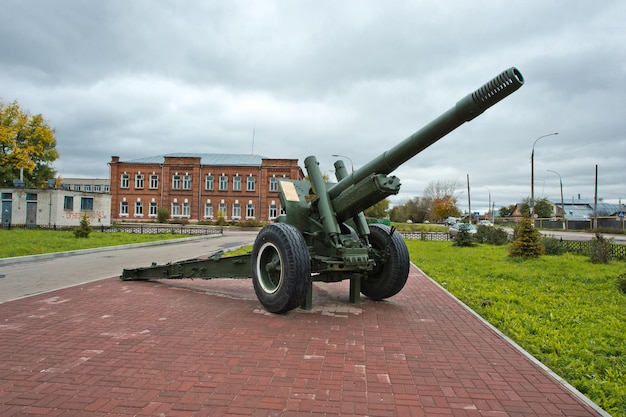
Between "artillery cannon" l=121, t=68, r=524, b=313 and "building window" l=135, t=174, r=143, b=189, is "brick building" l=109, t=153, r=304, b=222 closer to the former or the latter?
"building window" l=135, t=174, r=143, b=189

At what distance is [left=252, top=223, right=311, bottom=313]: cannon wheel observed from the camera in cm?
519

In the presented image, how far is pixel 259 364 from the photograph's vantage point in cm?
372

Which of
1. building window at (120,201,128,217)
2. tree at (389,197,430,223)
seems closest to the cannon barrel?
building window at (120,201,128,217)

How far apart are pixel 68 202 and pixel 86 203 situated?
1.56 meters

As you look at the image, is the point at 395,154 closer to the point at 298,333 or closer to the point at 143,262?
the point at 298,333

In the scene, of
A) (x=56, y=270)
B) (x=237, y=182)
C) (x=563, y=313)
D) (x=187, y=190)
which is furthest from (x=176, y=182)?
(x=563, y=313)

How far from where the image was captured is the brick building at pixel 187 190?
44.7 metres

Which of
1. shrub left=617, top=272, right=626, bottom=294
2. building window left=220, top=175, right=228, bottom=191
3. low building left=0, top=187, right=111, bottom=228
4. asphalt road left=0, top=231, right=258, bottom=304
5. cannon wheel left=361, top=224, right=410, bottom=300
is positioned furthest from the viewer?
Answer: building window left=220, top=175, right=228, bottom=191

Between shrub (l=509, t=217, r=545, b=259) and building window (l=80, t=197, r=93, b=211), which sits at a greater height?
building window (l=80, t=197, r=93, b=211)

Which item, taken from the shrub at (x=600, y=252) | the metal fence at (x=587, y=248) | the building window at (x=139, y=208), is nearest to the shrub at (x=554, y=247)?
the metal fence at (x=587, y=248)

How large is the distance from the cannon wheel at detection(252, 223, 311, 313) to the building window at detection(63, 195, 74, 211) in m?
29.3

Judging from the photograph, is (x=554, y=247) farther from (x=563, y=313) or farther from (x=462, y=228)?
(x=563, y=313)

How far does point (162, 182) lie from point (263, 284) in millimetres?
42445

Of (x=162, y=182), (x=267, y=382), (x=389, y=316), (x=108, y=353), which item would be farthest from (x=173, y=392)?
(x=162, y=182)
